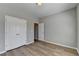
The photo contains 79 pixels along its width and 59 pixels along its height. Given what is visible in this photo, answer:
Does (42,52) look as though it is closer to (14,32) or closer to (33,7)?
(14,32)

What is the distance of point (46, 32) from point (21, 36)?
201cm

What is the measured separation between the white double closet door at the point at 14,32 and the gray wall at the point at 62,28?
1771 mm

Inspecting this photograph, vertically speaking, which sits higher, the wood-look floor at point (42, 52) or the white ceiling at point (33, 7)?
the white ceiling at point (33, 7)

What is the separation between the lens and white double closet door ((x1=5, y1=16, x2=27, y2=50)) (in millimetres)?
2898

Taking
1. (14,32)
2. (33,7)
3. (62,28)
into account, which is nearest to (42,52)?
(14,32)

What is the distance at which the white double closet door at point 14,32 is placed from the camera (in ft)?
9.51

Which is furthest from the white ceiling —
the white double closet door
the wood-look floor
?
the wood-look floor

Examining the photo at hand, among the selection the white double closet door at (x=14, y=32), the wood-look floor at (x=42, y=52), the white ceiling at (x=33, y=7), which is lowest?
the wood-look floor at (x=42, y=52)

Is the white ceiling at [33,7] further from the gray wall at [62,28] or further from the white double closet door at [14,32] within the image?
the gray wall at [62,28]

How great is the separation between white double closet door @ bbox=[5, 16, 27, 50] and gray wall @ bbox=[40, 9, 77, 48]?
5.81ft

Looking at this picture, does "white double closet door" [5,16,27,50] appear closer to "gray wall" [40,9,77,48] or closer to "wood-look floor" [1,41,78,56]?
"wood-look floor" [1,41,78,56]

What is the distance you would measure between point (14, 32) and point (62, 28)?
2.68m

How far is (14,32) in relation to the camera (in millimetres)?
3252

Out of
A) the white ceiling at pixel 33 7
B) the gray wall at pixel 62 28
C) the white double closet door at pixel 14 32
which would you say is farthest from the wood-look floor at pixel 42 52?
the white ceiling at pixel 33 7
